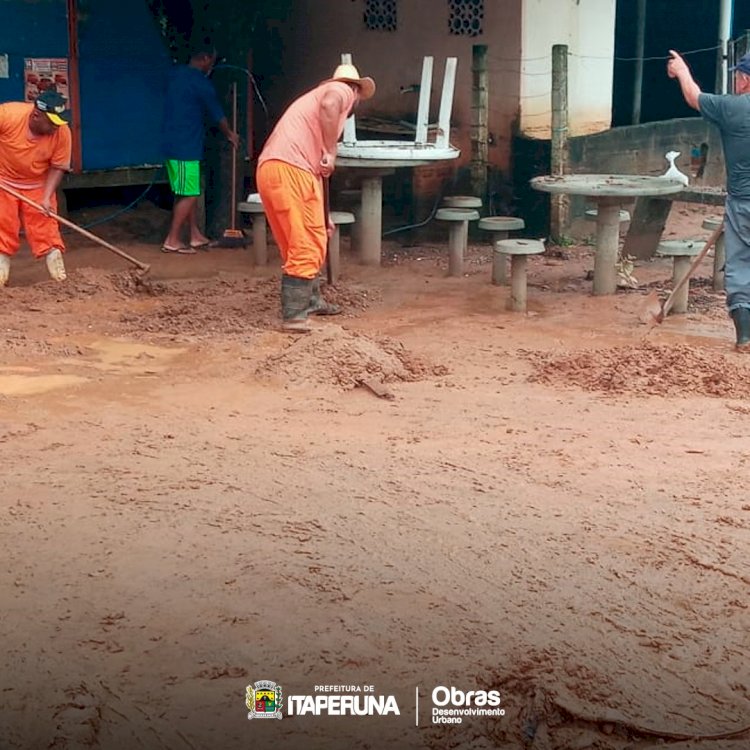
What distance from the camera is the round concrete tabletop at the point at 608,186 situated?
830 cm

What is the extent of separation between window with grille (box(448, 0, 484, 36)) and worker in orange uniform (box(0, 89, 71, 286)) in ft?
12.9

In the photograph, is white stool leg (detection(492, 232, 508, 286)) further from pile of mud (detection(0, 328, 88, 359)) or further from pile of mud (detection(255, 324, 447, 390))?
pile of mud (detection(0, 328, 88, 359))

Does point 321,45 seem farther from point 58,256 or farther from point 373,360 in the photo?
point 373,360

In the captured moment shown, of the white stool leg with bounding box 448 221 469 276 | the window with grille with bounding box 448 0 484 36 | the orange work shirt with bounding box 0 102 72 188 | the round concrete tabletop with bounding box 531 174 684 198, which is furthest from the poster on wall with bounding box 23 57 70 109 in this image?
the round concrete tabletop with bounding box 531 174 684 198

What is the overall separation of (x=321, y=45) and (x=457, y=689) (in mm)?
9629

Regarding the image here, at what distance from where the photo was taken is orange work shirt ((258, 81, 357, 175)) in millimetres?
7402

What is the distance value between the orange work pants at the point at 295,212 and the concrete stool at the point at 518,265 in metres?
1.35

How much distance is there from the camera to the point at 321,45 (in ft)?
39.5

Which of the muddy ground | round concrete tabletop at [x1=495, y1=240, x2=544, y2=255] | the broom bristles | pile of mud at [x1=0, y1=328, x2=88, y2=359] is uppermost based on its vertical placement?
round concrete tabletop at [x1=495, y1=240, x2=544, y2=255]

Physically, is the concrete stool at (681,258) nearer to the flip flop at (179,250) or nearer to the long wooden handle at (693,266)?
the long wooden handle at (693,266)

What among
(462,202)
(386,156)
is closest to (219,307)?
(386,156)

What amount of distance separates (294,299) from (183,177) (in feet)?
10.7

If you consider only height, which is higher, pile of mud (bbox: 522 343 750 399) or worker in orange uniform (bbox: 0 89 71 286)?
worker in orange uniform (bbox: 0 89 71 286)

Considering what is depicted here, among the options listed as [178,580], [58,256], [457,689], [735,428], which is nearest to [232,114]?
[58,256]
